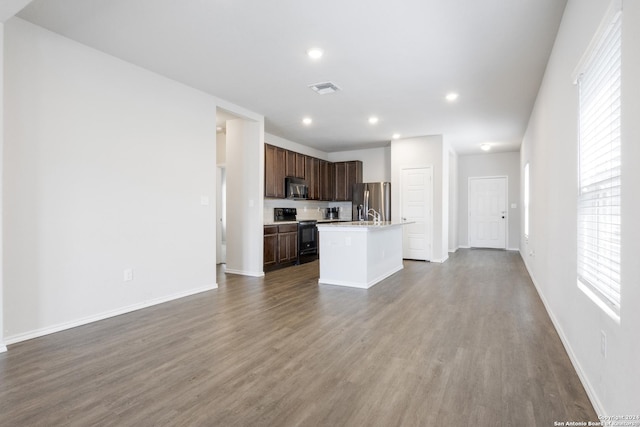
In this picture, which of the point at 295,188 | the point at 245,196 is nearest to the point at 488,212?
the point at 295,188

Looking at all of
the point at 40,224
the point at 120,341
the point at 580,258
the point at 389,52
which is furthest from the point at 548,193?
the point at 40,224

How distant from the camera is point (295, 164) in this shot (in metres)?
7.57

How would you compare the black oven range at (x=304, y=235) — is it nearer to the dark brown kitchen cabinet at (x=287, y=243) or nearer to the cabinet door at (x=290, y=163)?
the dark brown kitchen cabinet at (x=287, y=243)

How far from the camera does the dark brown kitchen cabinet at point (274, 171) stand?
21.9 feet

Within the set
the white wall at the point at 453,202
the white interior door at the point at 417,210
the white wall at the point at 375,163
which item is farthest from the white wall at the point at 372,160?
the white wall at the point at 453,202

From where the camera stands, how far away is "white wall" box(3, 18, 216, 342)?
9.74 feet

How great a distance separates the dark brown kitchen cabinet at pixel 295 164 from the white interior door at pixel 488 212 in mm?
5160

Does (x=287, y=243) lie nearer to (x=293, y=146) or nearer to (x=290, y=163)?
(x=290, y=163)

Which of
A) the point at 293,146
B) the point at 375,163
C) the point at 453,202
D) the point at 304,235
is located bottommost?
the point at 304,235

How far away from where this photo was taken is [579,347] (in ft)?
7.63

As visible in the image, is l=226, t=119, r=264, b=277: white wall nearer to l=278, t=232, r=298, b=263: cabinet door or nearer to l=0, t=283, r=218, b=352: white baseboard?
l=278, t=232, r=298, b=263: cabinet door

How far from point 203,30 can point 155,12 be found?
414mm

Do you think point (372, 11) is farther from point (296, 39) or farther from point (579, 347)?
point (579, 347)

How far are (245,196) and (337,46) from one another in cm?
326
